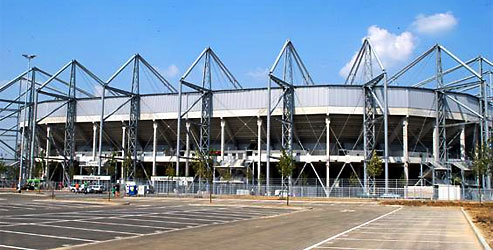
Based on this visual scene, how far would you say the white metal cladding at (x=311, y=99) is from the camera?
6988cm

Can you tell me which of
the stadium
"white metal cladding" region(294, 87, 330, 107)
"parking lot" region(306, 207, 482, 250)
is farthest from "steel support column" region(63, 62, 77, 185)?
"parking lot" region(306, 207, 482, 250)

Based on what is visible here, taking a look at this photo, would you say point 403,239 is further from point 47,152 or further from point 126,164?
point 47,152

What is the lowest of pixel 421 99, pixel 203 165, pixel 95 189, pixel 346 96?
pixel 95 189

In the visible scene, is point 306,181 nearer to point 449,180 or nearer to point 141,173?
point 449,180

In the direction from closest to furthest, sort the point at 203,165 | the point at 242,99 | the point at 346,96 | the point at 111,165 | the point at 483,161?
the point at 483,161 → the point at 346,96 → the point at 203,165 → the point at 242,99 → the point at 111,165

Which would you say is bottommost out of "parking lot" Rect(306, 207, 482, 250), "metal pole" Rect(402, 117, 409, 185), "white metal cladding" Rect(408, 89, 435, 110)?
"parking lot" Rect(306, 207, 482, 250)

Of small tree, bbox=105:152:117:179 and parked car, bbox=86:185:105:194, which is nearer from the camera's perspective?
parked car, bbox=86:185:105:194

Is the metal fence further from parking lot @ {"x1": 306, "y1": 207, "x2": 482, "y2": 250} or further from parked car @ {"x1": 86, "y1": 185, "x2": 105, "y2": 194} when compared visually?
parking lot @ {"x1": 306, "y1": 207, "x2": 482, "y2": 250}

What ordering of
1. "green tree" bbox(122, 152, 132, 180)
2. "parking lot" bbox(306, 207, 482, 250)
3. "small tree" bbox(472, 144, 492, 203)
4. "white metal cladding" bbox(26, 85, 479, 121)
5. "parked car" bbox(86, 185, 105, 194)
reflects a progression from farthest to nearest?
"green tree" bbox(122, 152, 132, 180) → "parked car" bbox(86, 185, 105, 194) → "white metal cladding" bbox(26, 85, 479, 121) → "small tree" bbox(472, 144, 492, 203) → "parking lot" bbox(306, 207, 482, 250)

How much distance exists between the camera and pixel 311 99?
70.8 m

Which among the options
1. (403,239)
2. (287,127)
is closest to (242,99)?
(287,127)

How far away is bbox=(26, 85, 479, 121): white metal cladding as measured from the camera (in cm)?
6988

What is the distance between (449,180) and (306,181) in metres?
19.2

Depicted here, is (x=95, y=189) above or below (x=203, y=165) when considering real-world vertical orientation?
below
